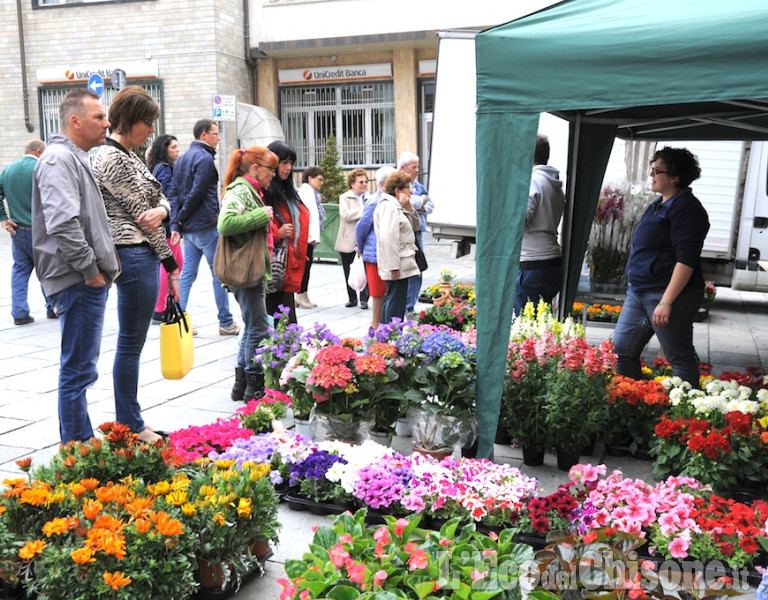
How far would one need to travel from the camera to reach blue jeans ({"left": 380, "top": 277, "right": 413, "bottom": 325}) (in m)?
6.71

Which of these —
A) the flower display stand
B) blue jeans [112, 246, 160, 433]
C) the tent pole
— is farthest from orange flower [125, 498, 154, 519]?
the tent pole

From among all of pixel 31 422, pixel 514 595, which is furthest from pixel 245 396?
pixel 514 595

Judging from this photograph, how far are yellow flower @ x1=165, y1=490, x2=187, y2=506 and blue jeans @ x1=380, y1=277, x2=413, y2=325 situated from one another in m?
3.98

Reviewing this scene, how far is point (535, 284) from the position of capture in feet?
20.4

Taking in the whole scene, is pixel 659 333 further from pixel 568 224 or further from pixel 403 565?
pixel 403 565

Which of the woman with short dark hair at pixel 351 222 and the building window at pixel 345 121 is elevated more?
the building window at pixel 345 121

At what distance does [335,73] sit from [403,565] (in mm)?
20336

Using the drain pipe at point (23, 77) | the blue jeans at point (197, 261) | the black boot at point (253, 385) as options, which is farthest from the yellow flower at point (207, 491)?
the drain pipe at point (23, 77)

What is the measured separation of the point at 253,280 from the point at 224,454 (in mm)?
1538

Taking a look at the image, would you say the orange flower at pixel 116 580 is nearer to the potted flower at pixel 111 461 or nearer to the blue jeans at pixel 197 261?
the potted flower at pixel 111 461

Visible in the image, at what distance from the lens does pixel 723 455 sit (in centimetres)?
380

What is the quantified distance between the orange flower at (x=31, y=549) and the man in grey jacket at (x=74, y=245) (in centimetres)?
147

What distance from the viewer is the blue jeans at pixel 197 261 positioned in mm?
7895

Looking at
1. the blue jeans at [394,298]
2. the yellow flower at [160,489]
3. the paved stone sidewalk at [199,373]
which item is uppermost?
the yellow flower at [160,489]
